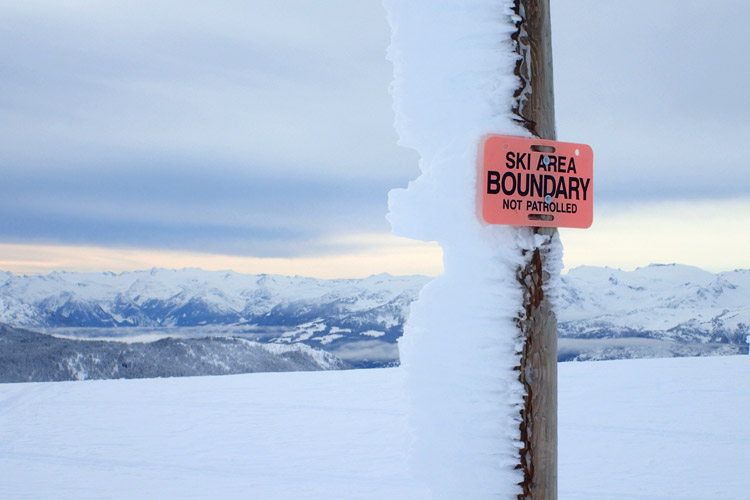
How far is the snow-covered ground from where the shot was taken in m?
4.48

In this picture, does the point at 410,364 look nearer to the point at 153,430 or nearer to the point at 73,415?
the point at 153,430

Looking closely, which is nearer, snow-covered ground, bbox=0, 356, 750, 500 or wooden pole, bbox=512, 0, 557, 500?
wooden pole, bbox=512, 0, 557, 500

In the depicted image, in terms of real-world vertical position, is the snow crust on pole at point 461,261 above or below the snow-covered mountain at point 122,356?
above

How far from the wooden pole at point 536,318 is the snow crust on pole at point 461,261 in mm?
28

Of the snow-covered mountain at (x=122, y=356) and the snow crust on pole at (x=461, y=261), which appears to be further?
the snow-covered mountain at (x=122, y=356)

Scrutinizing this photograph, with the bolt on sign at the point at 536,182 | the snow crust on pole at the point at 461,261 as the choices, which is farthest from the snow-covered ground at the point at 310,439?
the bolt on sign at the point at 536,182

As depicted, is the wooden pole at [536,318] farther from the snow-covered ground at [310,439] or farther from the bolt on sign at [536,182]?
the snow-covered ground at [310,439]

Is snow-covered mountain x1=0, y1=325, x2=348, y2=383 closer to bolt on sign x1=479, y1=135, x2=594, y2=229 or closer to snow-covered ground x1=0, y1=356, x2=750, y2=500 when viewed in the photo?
snow-covered ground x1=0, y1=356, x2=750, y2=500

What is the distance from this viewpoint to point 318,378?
32.2 ft

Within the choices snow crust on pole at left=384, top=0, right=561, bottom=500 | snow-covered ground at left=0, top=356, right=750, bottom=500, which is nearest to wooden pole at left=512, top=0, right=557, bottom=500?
snow crust on pole at left=384, top=0, right=561, bottom=500

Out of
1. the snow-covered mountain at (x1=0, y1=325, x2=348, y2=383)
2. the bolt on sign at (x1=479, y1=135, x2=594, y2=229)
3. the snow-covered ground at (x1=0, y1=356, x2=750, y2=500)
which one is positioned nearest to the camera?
the bolt on sign at (x1=479, y1=135, x2=594, y2=229)

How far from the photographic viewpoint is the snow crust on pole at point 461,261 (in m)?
1.86

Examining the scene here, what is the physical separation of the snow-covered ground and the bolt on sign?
56.5 inches

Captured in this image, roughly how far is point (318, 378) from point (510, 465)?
8181 millimetres
